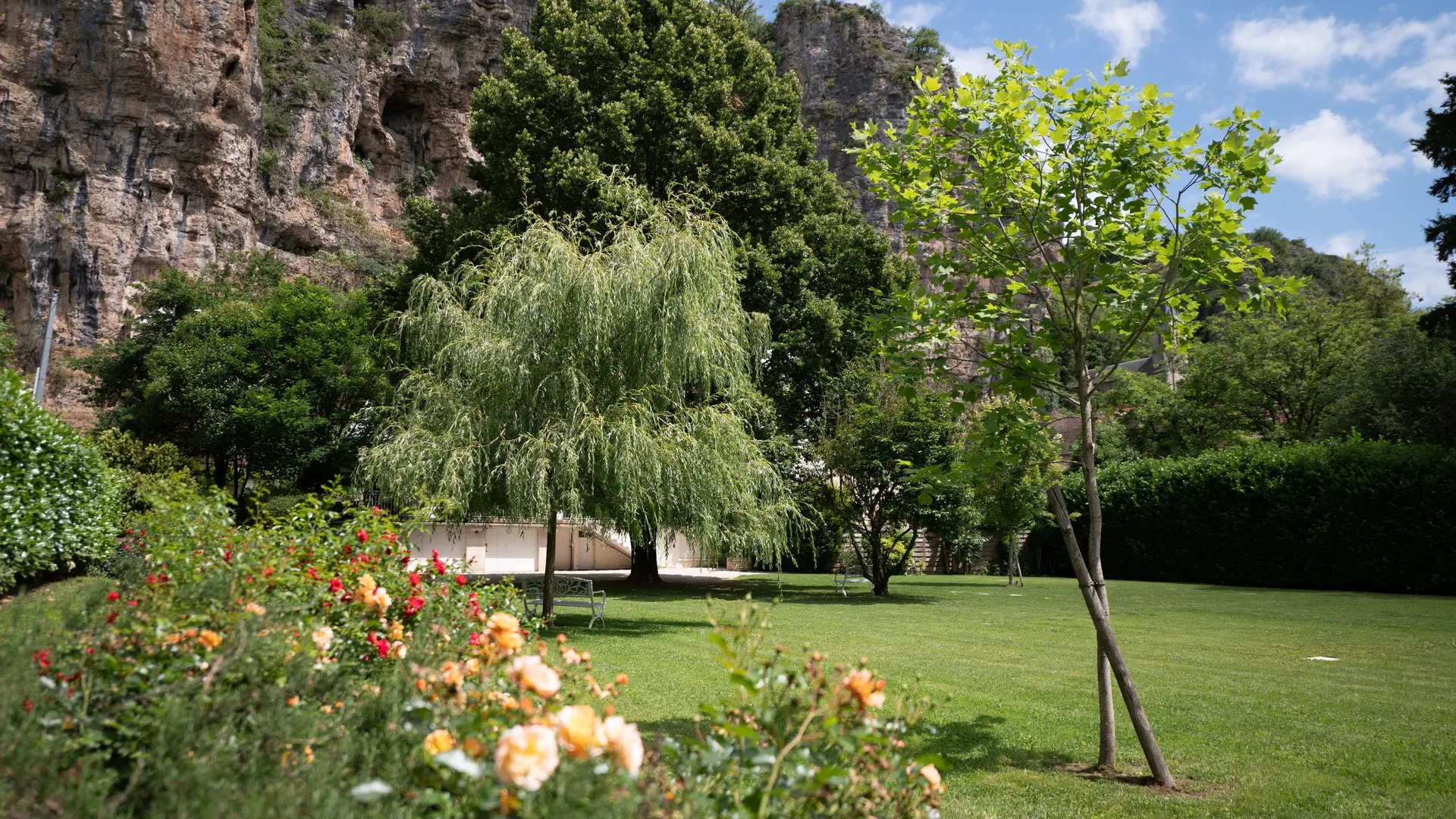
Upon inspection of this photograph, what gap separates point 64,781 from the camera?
6.56 ft

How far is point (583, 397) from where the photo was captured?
12258 mm

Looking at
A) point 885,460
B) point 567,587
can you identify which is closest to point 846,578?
point 885,460

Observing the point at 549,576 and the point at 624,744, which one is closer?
the point at 624,744

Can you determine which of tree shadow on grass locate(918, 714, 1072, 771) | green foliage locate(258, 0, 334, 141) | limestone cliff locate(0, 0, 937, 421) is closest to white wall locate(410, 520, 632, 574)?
limestone cliff locate(0, 0, 937, 421)

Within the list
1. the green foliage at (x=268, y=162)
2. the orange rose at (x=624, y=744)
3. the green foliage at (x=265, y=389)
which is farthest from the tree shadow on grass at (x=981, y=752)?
the green foliage at (x=268, y=162)

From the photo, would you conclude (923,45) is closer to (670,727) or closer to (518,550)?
(518,550)

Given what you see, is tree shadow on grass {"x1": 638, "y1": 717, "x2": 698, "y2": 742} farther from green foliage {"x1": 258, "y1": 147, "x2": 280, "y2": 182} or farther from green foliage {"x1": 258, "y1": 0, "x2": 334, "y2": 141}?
green foliage {"x1": 258, "y1": 0, "x2": 334, "y2": 141}

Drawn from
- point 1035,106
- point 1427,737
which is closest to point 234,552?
point 1035,106

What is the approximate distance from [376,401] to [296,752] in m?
25.4

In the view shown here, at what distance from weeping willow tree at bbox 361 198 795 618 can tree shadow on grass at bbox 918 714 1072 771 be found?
588cm

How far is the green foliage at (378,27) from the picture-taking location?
47.0 meters

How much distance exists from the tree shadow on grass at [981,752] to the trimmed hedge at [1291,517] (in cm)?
2053

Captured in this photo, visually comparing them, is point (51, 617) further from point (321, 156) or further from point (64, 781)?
point (321, 156)

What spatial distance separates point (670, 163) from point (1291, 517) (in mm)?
19189
